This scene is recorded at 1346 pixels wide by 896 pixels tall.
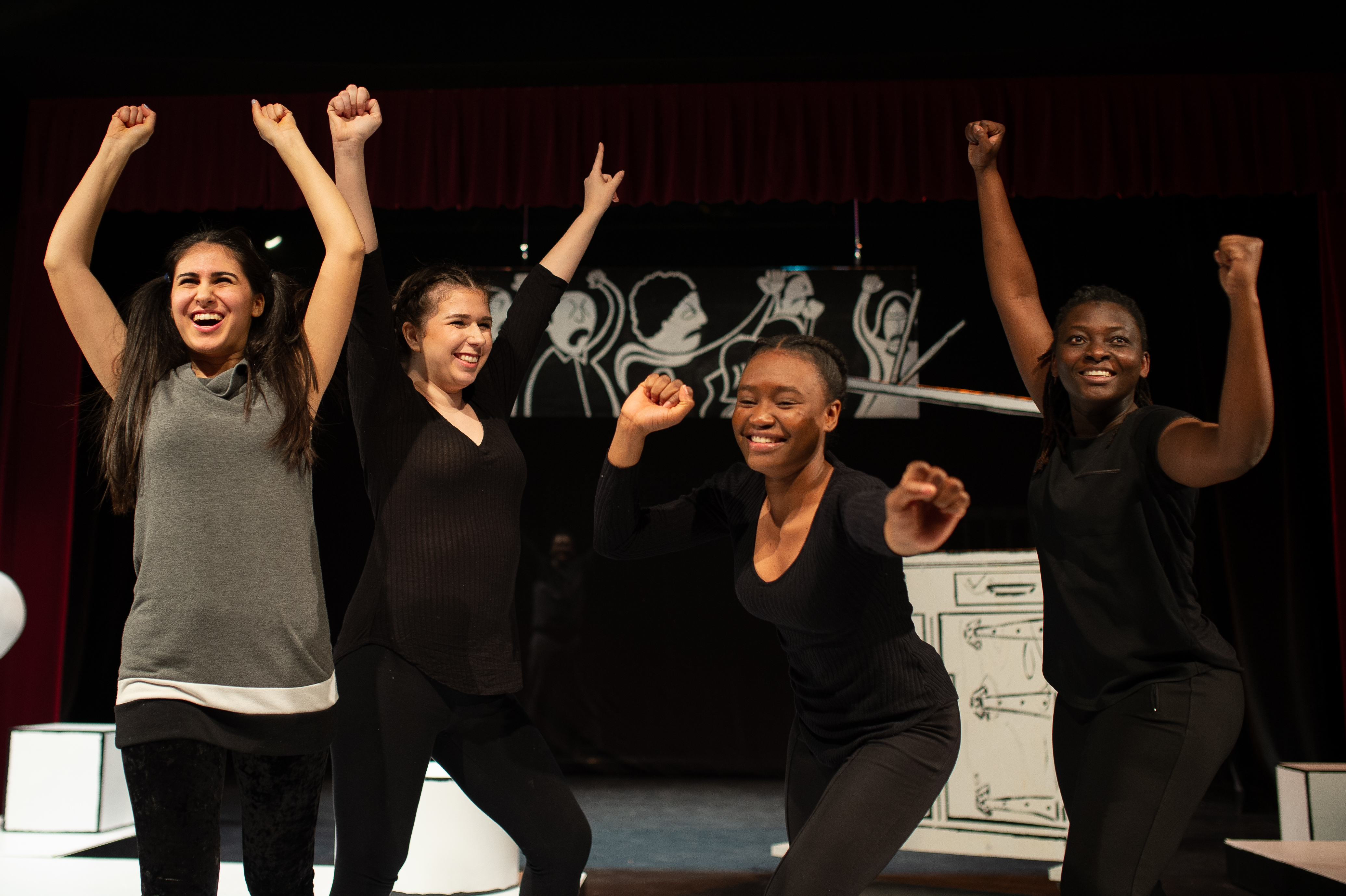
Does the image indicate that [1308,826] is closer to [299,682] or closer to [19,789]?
[299,682]

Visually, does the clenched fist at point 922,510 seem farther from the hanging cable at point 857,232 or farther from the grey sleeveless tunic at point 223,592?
the hanging cable at point 857,232

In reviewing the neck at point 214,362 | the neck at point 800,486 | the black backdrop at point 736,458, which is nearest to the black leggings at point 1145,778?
the neck at point 800,486

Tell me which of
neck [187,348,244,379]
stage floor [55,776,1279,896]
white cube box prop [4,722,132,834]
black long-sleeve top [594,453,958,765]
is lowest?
stage floor [55,776,1279,896]

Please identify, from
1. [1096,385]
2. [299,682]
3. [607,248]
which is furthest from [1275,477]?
[299,682]

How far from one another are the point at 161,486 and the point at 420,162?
12.2 feet

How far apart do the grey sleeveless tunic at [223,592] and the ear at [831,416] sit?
0.86 meters

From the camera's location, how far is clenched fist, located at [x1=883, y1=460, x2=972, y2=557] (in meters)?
1.43

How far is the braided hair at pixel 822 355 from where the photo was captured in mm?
1860

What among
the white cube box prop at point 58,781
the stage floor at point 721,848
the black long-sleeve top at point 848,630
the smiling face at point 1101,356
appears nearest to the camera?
the black long-sleeve top at point 848,630

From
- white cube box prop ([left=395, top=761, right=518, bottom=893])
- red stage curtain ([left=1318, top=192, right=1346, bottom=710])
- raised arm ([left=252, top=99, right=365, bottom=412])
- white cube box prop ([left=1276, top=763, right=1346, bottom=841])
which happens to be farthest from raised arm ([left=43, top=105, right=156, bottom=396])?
red stage curtain ([left=1318, top=192, right=1346, bottom=710])

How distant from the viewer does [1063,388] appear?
6.75ft

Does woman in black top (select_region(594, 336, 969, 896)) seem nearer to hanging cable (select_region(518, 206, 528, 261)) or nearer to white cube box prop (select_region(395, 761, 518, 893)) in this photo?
white cube box prop (select_region(395, 761, 518, 893))

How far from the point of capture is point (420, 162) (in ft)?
16.3

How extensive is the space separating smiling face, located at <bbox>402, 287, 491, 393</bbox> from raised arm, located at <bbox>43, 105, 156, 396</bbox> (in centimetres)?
51
